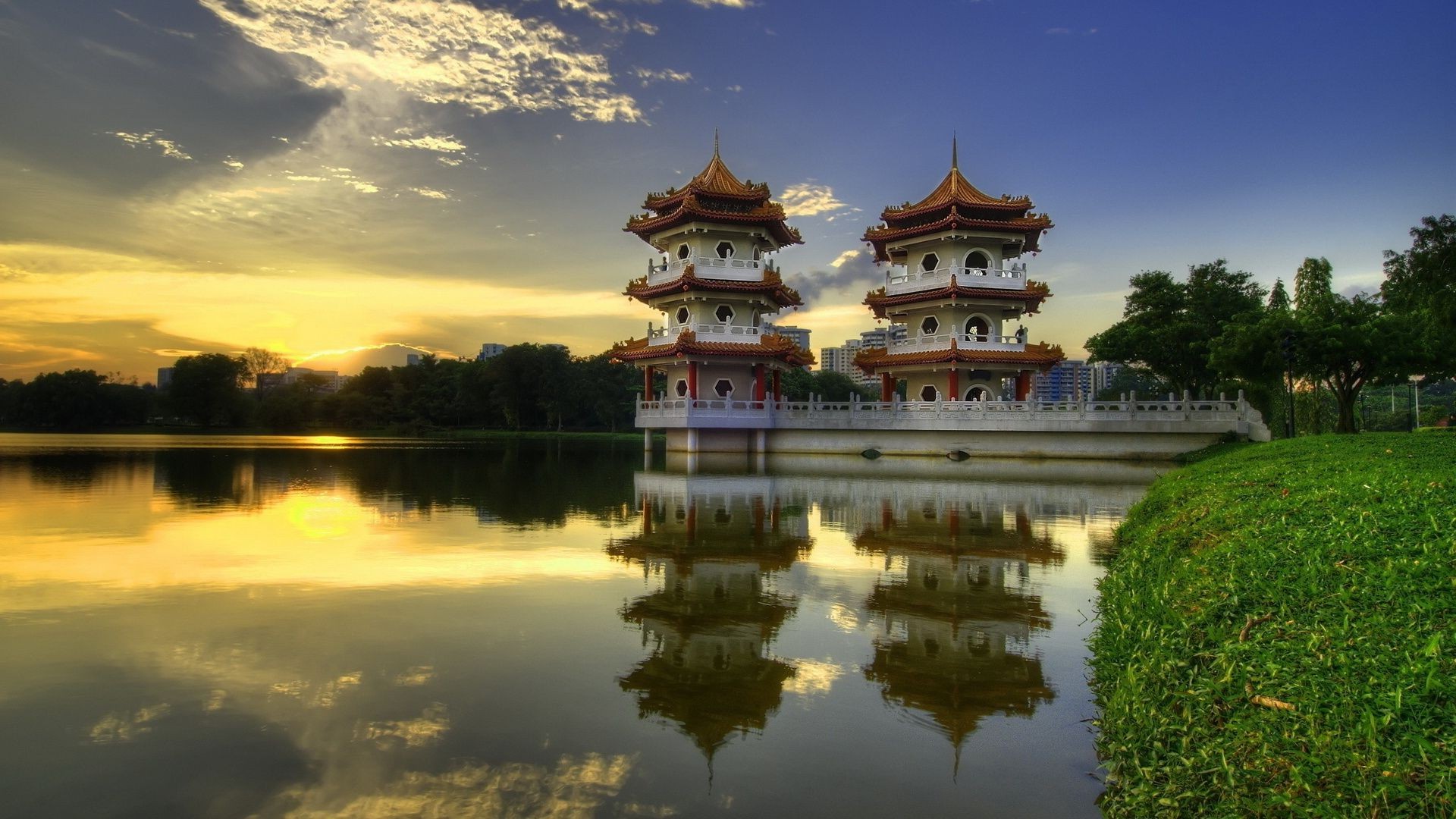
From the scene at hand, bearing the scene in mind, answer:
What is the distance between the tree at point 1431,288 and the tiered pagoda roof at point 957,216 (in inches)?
638

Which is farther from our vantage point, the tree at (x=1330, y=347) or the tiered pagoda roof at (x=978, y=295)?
the tiered pagoda roof at (x=978, y=295)

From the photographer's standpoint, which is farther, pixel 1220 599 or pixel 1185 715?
pixel 1220 599

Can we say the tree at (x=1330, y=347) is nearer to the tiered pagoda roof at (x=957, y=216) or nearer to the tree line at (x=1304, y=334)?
the tree line at (x=1304, y=334)

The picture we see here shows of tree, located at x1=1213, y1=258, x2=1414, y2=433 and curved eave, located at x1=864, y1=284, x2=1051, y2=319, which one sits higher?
curved eave, located at x1=864, y1=284, x2=1051, y2=319

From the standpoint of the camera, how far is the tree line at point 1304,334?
84.9 feet

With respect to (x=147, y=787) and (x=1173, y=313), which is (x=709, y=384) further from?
(x=147, y=787)

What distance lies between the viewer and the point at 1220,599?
18.4 feet

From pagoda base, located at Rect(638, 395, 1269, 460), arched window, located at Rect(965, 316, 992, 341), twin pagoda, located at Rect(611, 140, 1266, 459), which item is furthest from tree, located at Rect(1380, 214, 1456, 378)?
arched window, located at Rect(965, 316, 992, 341)

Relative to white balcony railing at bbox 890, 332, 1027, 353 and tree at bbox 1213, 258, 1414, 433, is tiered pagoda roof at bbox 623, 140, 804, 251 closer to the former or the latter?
white balcony railing at bbox 890, 332, 1027, 353

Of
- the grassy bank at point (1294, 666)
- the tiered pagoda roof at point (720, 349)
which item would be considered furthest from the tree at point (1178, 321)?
the grassy bank at point (1294, 666)

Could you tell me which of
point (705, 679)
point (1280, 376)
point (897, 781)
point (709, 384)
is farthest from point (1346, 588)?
point (709, 384)

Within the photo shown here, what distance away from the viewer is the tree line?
84.9 ft

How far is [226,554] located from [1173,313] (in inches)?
1602

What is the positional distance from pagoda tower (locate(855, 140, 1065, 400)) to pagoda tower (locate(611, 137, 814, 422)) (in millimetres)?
5616
